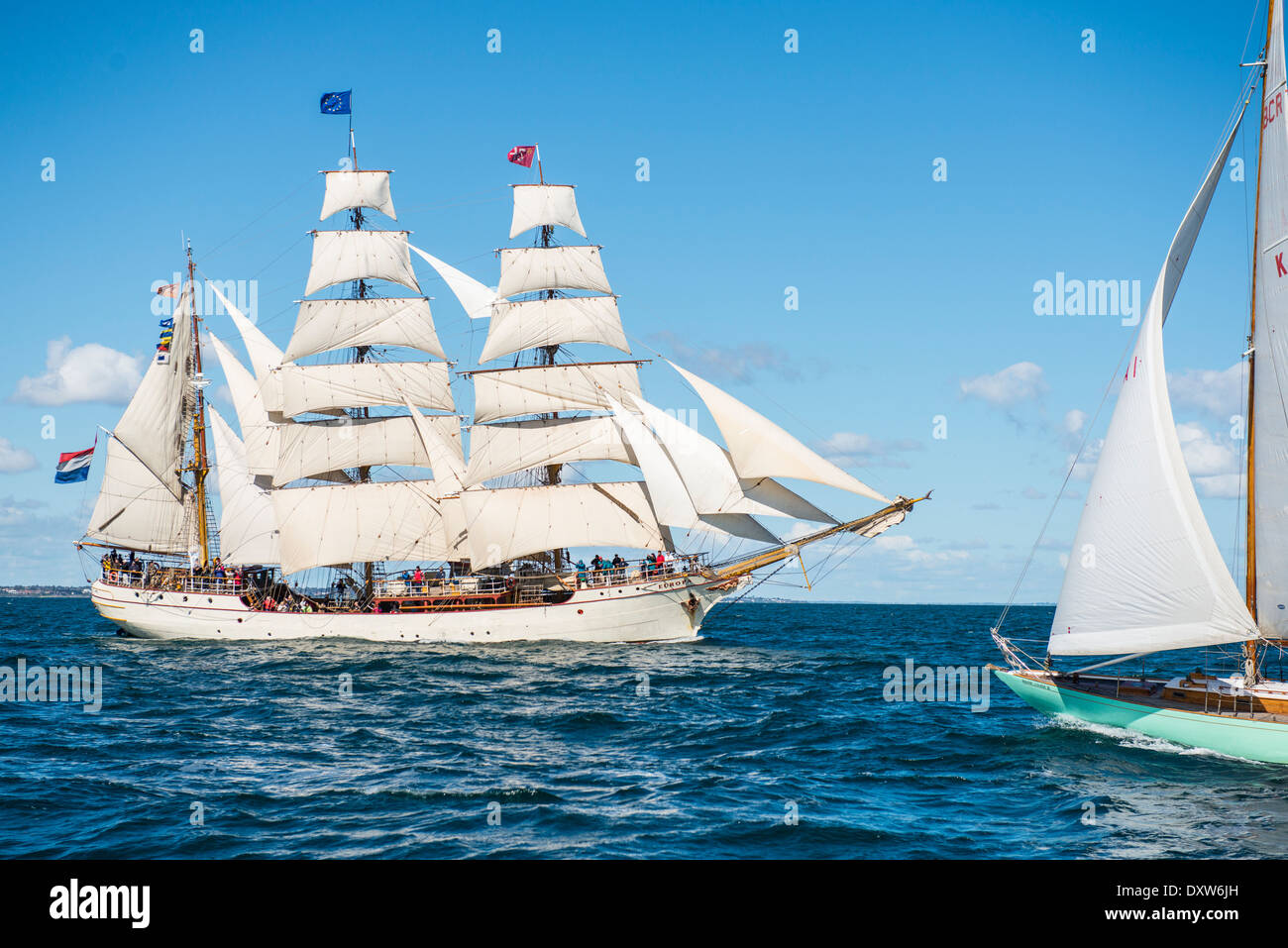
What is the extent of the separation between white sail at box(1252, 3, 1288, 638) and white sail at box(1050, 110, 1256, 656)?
3.53 ft

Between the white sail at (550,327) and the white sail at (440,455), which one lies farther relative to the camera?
the white sail at (440,455)

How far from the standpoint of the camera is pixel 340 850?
15484 millimetres

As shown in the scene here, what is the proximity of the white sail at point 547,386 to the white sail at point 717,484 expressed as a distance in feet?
26.5

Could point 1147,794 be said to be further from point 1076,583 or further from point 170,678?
point 170,678

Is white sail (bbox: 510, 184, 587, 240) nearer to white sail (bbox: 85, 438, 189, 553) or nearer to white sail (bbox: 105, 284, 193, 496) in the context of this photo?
white sail (bbox: 105, 284, 193, 496)

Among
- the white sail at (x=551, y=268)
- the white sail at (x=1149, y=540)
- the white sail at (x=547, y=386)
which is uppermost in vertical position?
the white sail at (x=551, y=268)

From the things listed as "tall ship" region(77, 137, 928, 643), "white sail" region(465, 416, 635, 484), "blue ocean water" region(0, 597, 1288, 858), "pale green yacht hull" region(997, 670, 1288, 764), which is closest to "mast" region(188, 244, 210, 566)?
"tall ship" region(77, 137, 928, 643)

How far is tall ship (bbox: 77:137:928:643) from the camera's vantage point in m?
54.7

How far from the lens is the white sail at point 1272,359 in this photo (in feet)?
71.2

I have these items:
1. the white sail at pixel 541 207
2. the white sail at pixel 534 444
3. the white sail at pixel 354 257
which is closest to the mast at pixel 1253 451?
the white sail at pixel 534 444

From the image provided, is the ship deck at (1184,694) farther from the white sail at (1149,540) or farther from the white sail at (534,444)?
the white sail at (534,444)
